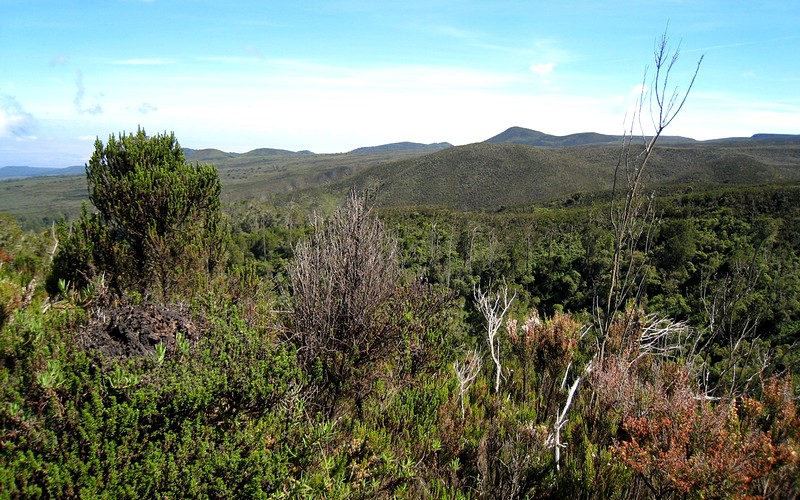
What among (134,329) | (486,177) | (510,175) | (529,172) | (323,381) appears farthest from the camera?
(486,177)

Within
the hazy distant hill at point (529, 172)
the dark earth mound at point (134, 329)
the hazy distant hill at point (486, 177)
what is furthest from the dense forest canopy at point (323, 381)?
the hazy distant hill at point (486, 177)

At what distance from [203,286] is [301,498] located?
5.07 meters

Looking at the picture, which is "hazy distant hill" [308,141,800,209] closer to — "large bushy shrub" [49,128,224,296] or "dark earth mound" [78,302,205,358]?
"large bushy shrub" [49,128,224,296]

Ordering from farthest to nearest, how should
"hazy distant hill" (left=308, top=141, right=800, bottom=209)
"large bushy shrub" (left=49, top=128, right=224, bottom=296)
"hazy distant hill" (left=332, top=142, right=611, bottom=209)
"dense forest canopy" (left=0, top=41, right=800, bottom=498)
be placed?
"hazy distant hill" (left=332, top=142, right=611, bottom=209), "hazy distant hill" (left=308, top=141, right=800, bottom=209), "large bushy shrub" (left=49, top=128, right=224, bottom=296), "dense forest canopy" (left=0, top=41, right=800, bottom=498)

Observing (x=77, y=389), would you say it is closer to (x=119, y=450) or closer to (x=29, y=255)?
(x=119, y=450)

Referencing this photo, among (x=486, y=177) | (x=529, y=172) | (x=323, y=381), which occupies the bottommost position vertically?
(x=323, y=381)

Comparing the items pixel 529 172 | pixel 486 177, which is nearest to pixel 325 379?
pixel 529 172

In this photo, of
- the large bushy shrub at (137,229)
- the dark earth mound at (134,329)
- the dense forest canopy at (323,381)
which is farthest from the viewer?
the large bushy shrub at (137,229)

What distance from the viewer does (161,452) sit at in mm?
2693

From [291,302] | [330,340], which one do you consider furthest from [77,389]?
[291,302]

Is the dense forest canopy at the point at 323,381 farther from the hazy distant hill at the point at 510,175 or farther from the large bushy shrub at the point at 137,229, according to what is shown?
the hazy distant hill at the point at 510,175

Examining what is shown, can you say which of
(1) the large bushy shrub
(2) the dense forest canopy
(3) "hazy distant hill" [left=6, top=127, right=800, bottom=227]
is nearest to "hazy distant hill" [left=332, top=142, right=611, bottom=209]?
Answer: (3) "hazy distant hill" [left=6, top=127, right=800, bottom=227]

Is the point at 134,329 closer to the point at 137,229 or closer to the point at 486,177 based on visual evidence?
the point at 137,229

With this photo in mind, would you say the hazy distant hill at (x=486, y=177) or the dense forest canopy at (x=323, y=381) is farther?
the hazy distant hill at (x=486, y=177)
